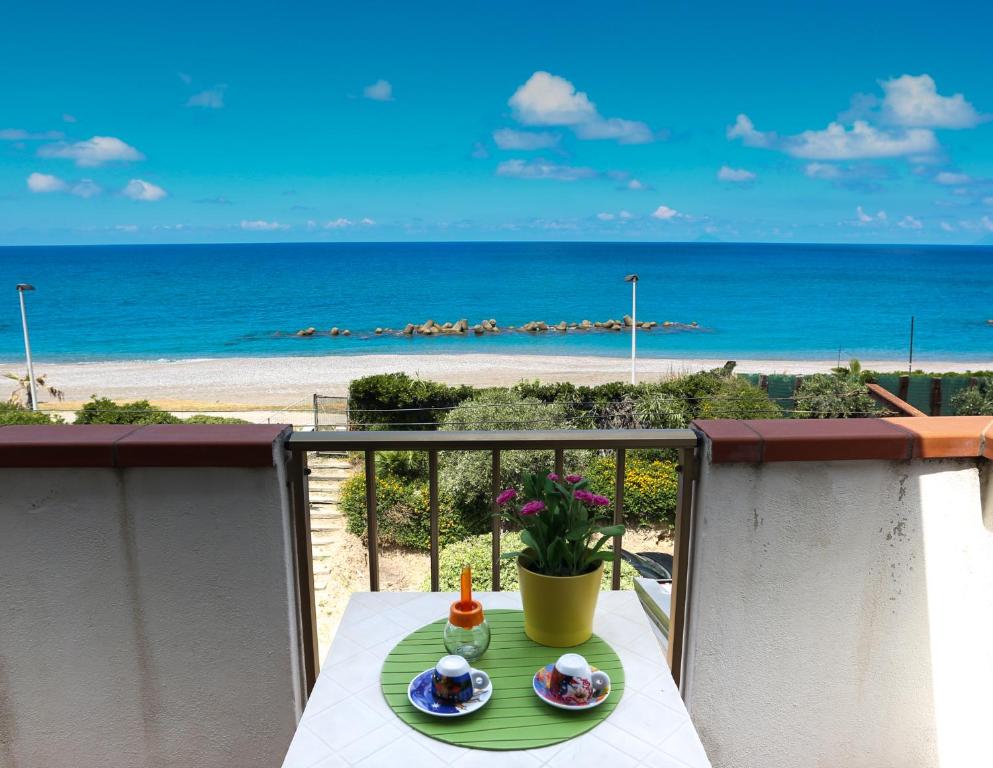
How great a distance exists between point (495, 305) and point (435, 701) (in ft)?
166

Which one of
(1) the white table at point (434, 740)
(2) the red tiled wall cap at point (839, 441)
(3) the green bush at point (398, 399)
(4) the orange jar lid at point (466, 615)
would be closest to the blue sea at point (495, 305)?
(3) the green bush at point (398, 399)

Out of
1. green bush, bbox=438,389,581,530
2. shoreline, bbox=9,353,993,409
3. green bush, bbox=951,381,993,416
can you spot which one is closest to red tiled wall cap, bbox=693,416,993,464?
green bush, bbox=438,389,581,530

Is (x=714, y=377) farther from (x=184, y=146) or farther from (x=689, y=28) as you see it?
(x=184, y=146)

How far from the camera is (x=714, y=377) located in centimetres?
1981

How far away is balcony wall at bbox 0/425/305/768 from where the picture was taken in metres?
1.65

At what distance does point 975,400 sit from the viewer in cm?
1802

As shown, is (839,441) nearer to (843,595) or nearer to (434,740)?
(843,595)

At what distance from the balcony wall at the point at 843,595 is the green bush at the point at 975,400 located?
62.0 feet

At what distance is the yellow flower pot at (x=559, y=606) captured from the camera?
1343 millimetres

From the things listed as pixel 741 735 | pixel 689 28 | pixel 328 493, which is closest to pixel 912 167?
pixel 689 28

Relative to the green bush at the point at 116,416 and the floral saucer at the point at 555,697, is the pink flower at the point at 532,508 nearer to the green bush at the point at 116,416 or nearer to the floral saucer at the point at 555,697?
the floral saucer at the point at 555,697

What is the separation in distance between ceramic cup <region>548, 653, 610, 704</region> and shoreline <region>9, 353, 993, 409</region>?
20.6m

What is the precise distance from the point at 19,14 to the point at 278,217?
3599cm

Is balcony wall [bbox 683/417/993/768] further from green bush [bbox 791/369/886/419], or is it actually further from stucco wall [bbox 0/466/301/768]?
green bush [bbox 791/369/886/419]
